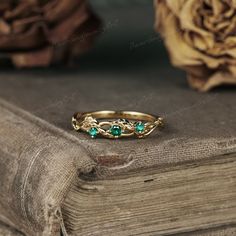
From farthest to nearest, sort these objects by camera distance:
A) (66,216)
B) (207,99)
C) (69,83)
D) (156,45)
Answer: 1. (156,45)
2. (69,83)
3. (207,99)
4. (66,216)

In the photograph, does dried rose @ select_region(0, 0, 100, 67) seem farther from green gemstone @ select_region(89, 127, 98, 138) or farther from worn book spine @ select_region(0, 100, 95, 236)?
green gemstone @ select_region(89, 127, 98, 138)

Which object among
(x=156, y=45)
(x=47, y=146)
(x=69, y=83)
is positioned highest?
(x=47, y=146)

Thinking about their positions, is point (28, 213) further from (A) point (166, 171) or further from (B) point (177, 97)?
(B) point (177, 97)

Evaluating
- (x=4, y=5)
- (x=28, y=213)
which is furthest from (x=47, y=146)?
(x=4, y=5)

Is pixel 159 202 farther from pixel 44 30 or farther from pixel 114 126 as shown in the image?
pixel 44 30

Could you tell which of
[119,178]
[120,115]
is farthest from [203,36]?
[119,178]

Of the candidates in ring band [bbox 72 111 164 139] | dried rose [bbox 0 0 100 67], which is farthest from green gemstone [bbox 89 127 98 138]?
dried rose [bbox 0 0 100 67]

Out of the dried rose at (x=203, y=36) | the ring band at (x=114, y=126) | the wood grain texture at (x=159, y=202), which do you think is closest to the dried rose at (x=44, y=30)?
the dried rose at (x=203, y=36)
